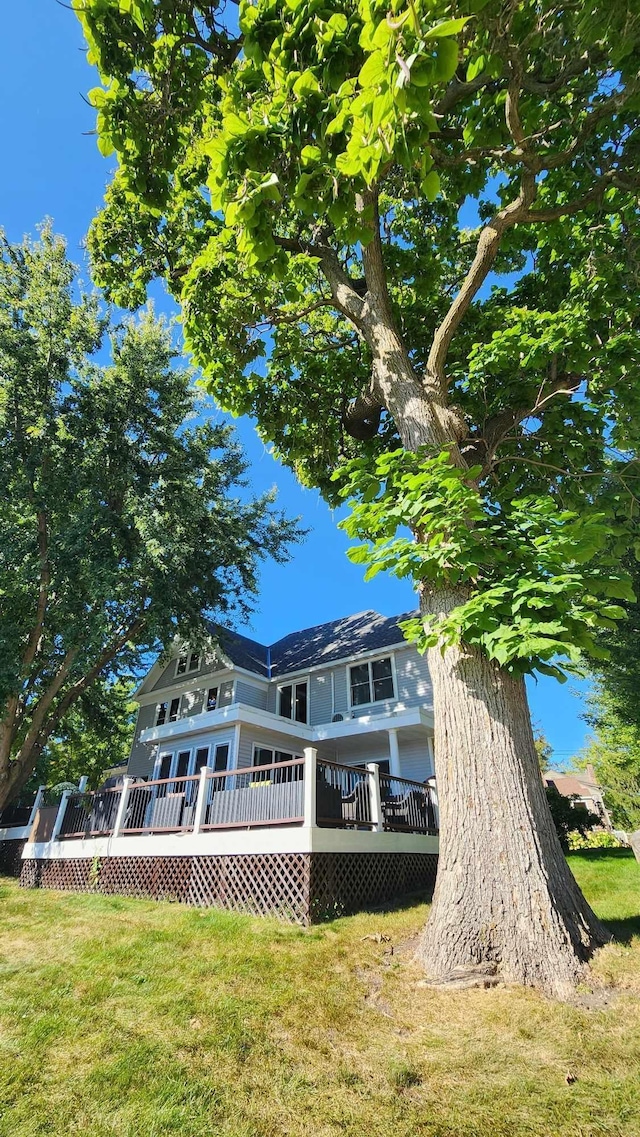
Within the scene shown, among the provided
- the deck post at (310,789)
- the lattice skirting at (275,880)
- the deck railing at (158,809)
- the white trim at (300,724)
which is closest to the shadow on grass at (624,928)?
the lattice skirting at (275,880)

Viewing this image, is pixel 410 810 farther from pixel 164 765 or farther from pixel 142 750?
pixel 142 750

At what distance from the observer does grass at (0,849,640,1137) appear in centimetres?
282

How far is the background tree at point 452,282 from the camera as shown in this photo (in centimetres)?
423

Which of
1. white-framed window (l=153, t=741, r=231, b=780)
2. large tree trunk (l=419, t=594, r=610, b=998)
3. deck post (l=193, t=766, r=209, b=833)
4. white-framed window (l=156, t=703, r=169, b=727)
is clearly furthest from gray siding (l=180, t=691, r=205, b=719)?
large tree trunk (l=419, t=594, r=610, b=998)

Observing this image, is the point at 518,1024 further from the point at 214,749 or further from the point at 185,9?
the point at 214,749

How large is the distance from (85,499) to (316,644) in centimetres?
1019

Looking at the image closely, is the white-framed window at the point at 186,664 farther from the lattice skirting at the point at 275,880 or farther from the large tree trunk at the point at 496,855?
the large tree trunk at the point at 496,855

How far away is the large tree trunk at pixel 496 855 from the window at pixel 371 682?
1183 centimetres

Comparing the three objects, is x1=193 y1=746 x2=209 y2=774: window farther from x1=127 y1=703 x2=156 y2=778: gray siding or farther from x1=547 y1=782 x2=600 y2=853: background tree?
x1=547 y1=782 x2=600 y2=853: background tree

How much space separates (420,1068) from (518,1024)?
802 mm

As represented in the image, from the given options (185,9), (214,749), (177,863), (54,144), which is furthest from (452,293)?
(214,749)

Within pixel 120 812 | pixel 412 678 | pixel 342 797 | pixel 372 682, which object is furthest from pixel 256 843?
pixel 372 682

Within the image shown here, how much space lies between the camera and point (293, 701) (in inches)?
747

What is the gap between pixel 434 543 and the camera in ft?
16.9
